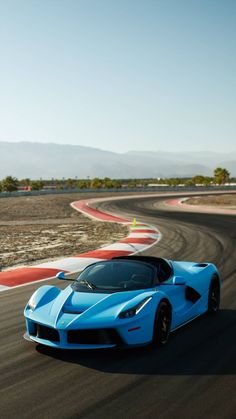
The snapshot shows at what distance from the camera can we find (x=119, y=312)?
6.43 m

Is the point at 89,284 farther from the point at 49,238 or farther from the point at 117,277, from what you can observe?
the point at 49,238

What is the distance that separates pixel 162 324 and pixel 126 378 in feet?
4.34

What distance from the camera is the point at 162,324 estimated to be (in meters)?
6.93

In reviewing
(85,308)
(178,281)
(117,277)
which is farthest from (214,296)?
(85,308)

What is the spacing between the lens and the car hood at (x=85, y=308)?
6.33 metres

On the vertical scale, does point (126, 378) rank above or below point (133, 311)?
below

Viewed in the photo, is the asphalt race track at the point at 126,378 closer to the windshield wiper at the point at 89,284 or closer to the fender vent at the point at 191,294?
the fender vent at the point at 191,294

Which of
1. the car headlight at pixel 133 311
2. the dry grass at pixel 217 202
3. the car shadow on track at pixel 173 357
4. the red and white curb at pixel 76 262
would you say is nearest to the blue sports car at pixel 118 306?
the car headlight at pixel 133 311

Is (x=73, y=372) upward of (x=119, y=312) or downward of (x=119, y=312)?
downward

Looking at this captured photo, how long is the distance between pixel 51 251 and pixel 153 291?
10196mm

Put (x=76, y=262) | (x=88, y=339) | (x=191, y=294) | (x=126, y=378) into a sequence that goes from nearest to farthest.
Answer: (x=126, y=378) < (x=88, y=339) < (x=191, y=294) < (x=76, y=262)

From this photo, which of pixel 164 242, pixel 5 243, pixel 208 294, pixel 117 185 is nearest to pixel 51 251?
A: pixel 5 243

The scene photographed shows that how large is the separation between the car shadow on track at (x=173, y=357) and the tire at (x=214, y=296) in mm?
1175

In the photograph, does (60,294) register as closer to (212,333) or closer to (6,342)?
(6,342)
